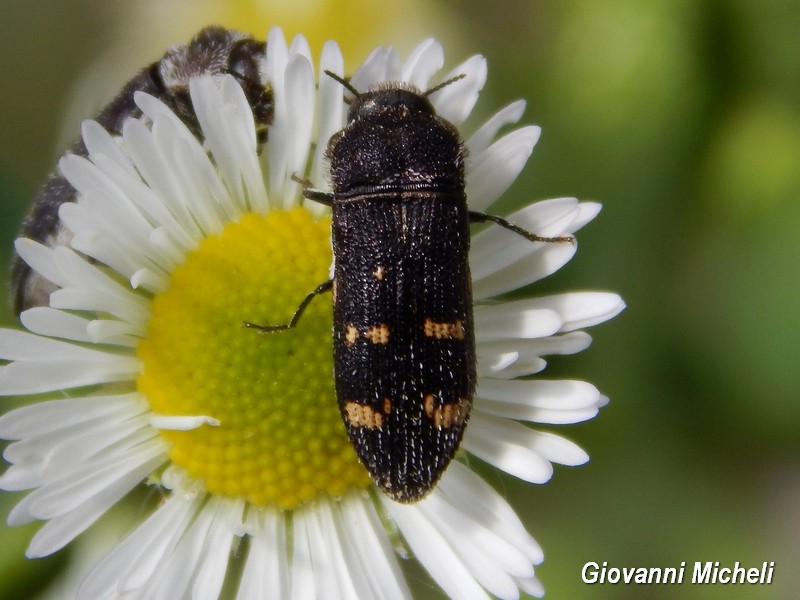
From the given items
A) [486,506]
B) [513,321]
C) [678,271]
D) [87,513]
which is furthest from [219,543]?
[678,271]

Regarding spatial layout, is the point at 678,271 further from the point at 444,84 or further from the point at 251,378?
the point at 251,378

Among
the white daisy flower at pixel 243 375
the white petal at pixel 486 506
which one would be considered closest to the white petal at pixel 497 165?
Answer: the white daisy flower at pixel 243 375

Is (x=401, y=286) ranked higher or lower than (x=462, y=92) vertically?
lower

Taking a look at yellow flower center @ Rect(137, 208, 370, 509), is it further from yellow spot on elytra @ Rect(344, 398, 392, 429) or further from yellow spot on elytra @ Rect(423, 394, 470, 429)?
yellow spot on elytra @ Rect(423, 394, 470, 429)

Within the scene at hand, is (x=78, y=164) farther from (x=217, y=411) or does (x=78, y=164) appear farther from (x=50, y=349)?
(x=217, y=411)

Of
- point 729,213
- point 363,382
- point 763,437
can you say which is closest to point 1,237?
point 363,382

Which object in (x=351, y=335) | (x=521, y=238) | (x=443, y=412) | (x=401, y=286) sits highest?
(x=521, y=238)
